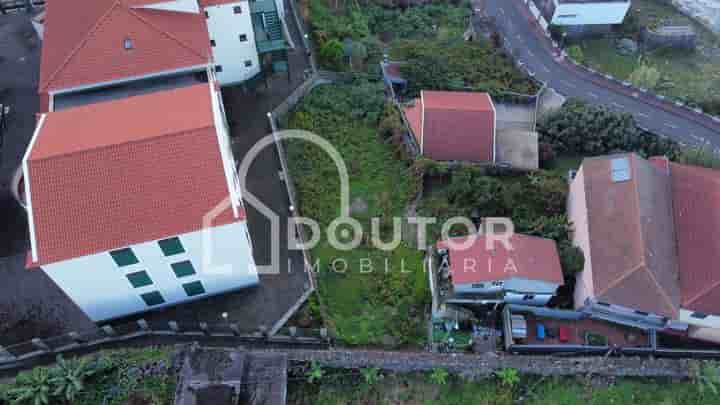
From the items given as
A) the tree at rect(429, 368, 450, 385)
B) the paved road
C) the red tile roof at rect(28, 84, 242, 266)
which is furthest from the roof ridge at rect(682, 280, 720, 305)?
the red tile roof at rect(28, 84, 242, 266)

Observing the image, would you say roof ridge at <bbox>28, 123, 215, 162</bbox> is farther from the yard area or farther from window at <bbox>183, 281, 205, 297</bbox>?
the yard area

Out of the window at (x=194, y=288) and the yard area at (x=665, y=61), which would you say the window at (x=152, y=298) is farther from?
the yard area at (x=665, y=61)

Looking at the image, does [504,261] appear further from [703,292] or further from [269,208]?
[269,208]

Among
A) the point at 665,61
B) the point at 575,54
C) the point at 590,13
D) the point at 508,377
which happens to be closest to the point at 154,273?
the point at 508,377

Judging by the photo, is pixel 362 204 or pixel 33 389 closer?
pixel 33 389

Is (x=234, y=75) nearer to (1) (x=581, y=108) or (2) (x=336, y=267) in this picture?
(2) (x=336, y=267)

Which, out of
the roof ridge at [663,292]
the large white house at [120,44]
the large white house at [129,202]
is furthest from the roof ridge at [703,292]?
the large white house at [120,44]
